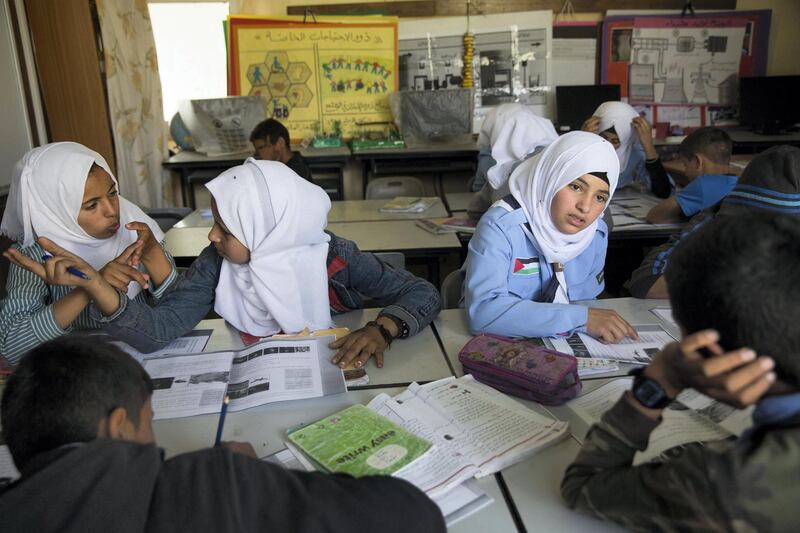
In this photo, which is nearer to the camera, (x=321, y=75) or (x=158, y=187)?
(x=158, y=187)

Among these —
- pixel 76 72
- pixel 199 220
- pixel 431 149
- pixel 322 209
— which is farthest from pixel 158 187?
pixel 322 209

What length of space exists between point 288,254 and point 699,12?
191 inches

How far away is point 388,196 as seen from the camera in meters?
4.06

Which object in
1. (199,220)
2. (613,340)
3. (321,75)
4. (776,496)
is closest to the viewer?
(776,496)

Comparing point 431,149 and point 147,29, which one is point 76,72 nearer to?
point 147,29

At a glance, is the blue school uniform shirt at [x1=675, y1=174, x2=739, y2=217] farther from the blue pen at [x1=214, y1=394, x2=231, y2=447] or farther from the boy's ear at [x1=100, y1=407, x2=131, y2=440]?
the boy's ear at [x1=100, y1=407, x2=131, y2=440]

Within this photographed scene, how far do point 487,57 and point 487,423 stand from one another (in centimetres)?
448

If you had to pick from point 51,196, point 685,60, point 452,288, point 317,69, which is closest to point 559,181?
point 452,288

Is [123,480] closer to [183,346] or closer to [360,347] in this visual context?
[360,347]

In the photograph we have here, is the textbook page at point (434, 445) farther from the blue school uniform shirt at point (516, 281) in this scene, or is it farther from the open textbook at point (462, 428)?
the blue school uniform shirt at point (516, 281)

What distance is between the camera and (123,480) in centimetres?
72

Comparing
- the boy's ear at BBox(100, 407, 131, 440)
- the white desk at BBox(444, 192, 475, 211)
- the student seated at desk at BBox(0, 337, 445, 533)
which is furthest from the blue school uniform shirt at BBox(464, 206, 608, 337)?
the white desk at BBox(444, 192, 475, 211)

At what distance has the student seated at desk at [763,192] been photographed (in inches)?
65.8

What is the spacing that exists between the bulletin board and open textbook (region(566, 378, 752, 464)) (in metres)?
4.48
